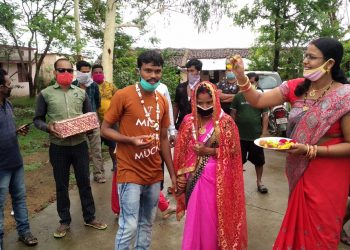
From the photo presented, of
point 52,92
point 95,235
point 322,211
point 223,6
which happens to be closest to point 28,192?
point 95,235

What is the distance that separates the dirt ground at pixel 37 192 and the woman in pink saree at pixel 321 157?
3.26 meters

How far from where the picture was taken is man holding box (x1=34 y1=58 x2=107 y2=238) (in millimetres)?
3459

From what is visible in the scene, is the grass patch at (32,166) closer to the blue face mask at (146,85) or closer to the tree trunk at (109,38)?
the blue face mask at (146,85)

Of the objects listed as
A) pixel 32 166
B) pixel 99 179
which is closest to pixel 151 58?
pixel 99 179

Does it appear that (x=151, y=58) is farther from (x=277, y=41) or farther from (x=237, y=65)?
(x=277, y=41)

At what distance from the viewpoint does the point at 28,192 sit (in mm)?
5121

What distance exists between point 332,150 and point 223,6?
1064 cm

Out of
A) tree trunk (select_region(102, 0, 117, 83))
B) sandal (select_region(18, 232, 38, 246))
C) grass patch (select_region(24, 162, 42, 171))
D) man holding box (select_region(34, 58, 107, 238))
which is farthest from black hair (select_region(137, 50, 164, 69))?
tree trunk (select_region(102, 0, 117, 83))

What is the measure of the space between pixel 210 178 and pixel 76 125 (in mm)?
1517

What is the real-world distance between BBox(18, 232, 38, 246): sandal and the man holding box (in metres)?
0.23

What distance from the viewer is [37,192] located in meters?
5.12

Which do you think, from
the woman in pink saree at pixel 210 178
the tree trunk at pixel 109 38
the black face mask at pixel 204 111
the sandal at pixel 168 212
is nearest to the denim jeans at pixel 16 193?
the sandal at pixel 168 212

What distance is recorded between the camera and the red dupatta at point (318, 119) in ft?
7.25

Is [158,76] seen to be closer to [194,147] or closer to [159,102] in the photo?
[159,102]
